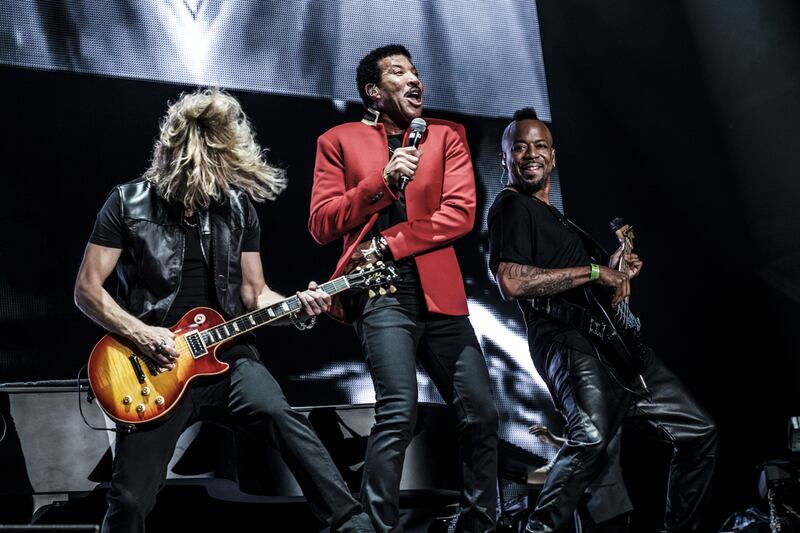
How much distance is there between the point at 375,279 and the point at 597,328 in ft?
3.94

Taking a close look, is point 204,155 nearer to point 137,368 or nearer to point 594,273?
point 137,368

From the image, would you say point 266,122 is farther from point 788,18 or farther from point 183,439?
point 788,18

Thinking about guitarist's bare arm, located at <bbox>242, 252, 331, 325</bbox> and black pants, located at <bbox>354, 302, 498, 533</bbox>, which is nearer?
black pants, located at <bbox>354, 302, 498, 533</bbox>

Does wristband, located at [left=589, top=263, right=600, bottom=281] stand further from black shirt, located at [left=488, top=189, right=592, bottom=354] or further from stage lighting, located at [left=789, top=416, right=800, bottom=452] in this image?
stage lighting, located at [left=789, top=416, right=800, bottom=452]

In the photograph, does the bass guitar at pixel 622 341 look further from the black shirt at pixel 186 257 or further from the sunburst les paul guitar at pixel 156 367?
the black shirt at pixel 186 257

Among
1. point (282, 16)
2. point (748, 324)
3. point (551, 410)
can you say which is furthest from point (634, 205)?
point (282, 16)

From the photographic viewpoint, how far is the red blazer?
3.50m

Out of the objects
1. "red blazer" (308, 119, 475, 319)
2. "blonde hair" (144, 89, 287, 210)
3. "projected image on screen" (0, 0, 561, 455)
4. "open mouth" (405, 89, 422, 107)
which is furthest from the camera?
"projected image on screen" (0, 0, 561, 455)

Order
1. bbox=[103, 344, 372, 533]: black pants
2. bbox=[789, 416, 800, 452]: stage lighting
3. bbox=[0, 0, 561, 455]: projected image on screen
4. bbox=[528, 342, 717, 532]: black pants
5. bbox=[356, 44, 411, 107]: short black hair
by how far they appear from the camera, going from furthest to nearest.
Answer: bbox=[0, 0, 561, 455]: projected image on screen → bbox=[789, 416, 800, 452]: stage lighting → bbox=[356, 44, 411, 107]: short black hair → bbox=[528, 342, 717, 532]: black pants → bbox=[103, 344, 372, 533]: black pants

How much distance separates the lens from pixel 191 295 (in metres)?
3.31

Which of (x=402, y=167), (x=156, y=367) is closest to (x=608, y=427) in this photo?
(x=402, y=167)

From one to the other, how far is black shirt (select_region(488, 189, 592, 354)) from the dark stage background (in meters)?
1.06

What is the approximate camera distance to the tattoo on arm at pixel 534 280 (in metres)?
3.92

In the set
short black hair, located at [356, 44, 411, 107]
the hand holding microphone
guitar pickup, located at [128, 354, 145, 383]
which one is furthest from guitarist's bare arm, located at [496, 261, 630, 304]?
guitar pickup, located at [128, 354, 145, 383]
